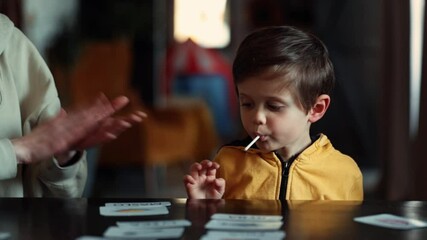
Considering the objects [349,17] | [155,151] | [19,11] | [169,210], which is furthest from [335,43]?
[169,210]

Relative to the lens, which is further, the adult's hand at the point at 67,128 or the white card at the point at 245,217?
the adult's hand at the point at 67,128

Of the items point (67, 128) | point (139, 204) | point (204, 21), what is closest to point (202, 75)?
point (204, 21)

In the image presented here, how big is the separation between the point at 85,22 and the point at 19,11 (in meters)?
5.30

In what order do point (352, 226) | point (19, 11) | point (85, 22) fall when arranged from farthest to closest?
point (85, 22) < point (19, 11) < point (352, 226)

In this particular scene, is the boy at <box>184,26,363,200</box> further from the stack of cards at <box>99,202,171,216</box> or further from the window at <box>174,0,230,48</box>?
the window at <box>174,0,230,48</box>

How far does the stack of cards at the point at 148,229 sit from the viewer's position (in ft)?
3.45

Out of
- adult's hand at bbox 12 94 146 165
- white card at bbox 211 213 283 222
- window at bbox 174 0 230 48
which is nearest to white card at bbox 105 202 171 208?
white card at bbox 211 213 283 222

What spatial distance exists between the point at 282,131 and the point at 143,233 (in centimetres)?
53

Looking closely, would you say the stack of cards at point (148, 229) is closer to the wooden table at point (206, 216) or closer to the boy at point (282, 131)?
the wooden table at point (206, 216)

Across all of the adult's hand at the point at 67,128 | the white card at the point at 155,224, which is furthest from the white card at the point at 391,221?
the adult's hand at the point at 67,128

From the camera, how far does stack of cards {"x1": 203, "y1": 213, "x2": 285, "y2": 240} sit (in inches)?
41.6

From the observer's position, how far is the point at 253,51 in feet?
5.13

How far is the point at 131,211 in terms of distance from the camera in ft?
4.01

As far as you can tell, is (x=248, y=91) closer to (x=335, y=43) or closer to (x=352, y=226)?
(x=352, y=226)
